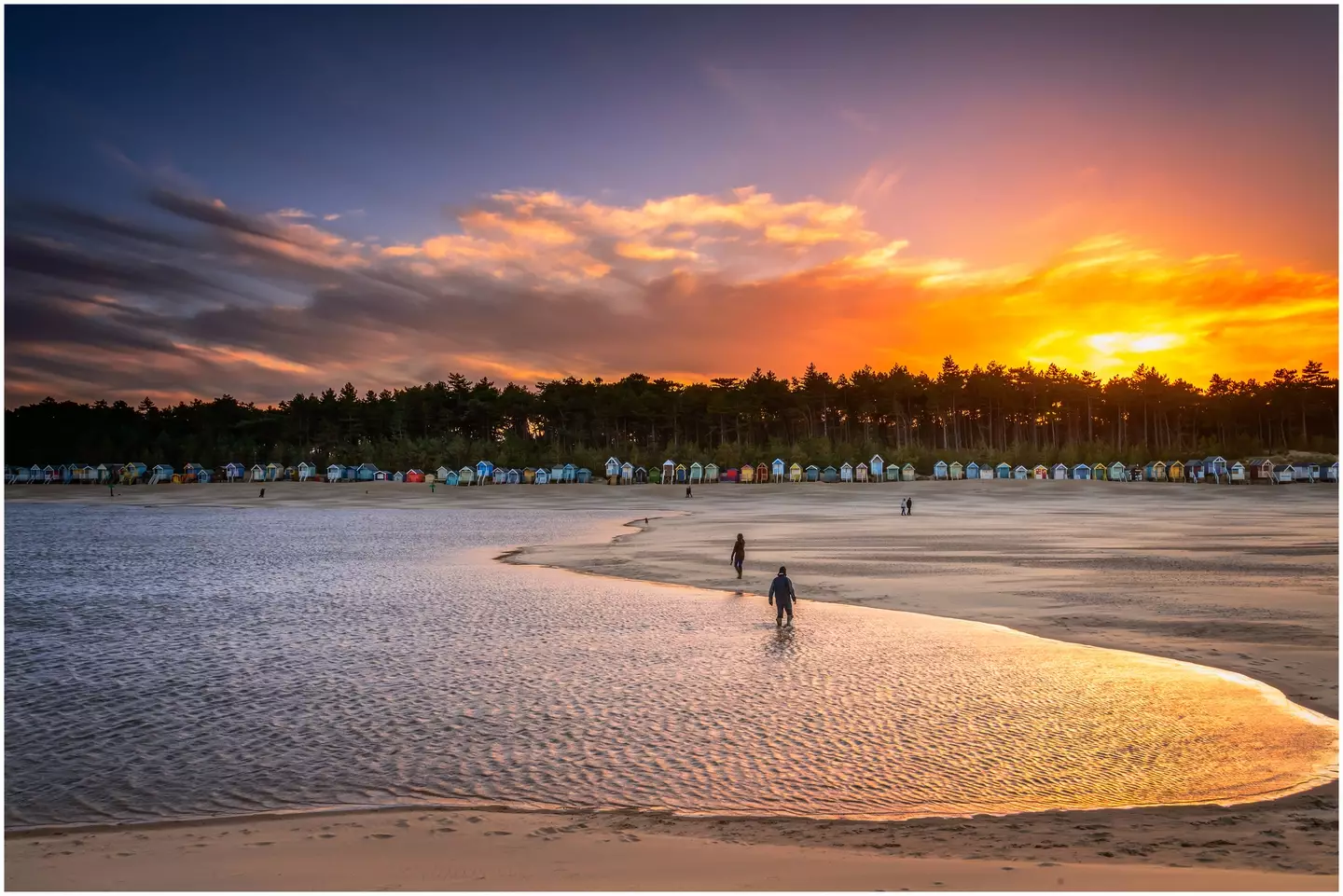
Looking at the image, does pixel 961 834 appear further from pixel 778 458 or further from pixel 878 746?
pixel 778 458

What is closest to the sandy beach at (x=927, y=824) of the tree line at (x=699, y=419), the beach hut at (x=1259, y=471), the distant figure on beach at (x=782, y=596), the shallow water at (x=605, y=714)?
the shallow water at (x=605, y=714)

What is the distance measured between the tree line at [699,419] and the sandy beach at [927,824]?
11613cm

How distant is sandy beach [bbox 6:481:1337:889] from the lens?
8.30 metres

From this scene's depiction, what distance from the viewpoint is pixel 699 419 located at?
18050 centimetres

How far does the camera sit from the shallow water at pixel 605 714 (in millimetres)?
10797

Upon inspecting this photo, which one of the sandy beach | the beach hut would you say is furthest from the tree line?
the sandy beach

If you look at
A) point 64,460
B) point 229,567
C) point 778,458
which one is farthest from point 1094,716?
point 64,460

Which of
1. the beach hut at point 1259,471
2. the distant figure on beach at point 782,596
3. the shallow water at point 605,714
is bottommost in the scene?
the shallow water at point 605,714

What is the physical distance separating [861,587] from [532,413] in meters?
158

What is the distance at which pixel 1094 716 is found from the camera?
1358 centimetres

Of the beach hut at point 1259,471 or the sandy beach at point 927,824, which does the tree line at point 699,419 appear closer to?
the beach hut at point 1259,471

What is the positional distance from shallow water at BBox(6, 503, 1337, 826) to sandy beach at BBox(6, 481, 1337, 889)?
0.65 metres

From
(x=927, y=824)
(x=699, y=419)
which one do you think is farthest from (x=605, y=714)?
(x=699, y=419)

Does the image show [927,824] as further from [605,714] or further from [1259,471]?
[1259,471]
